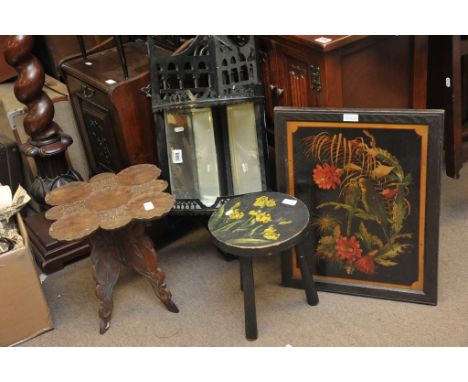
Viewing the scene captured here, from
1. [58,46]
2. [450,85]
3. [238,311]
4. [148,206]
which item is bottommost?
[238,311]

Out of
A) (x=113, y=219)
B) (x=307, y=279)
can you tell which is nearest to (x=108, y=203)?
(x=113, y=219)

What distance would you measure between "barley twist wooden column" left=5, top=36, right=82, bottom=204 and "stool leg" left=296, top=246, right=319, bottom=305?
1.18 m

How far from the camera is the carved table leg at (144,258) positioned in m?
2.34

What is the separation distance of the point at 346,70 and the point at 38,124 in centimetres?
134

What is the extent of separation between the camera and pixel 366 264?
233cm

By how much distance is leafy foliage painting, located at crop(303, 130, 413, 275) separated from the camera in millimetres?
2174

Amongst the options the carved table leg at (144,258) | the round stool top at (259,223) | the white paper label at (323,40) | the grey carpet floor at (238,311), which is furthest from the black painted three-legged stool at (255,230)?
the white paper label at (323,40)

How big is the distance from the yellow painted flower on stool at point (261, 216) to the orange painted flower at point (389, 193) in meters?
0.43

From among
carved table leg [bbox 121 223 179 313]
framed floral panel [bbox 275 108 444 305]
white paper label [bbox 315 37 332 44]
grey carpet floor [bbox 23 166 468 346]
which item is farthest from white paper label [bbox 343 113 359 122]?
carved table leg [bbox 121 223 179 313]

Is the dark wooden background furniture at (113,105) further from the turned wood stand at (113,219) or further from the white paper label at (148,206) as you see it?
the white paper label at (148,206)

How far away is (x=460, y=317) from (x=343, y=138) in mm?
778

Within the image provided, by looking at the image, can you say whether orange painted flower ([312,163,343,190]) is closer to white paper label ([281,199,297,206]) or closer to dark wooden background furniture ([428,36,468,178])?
white paper label ([281,199,297,206])

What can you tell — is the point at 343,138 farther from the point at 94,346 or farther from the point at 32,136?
the point at 32,136

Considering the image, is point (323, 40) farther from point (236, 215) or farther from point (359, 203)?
point (236, 215)
